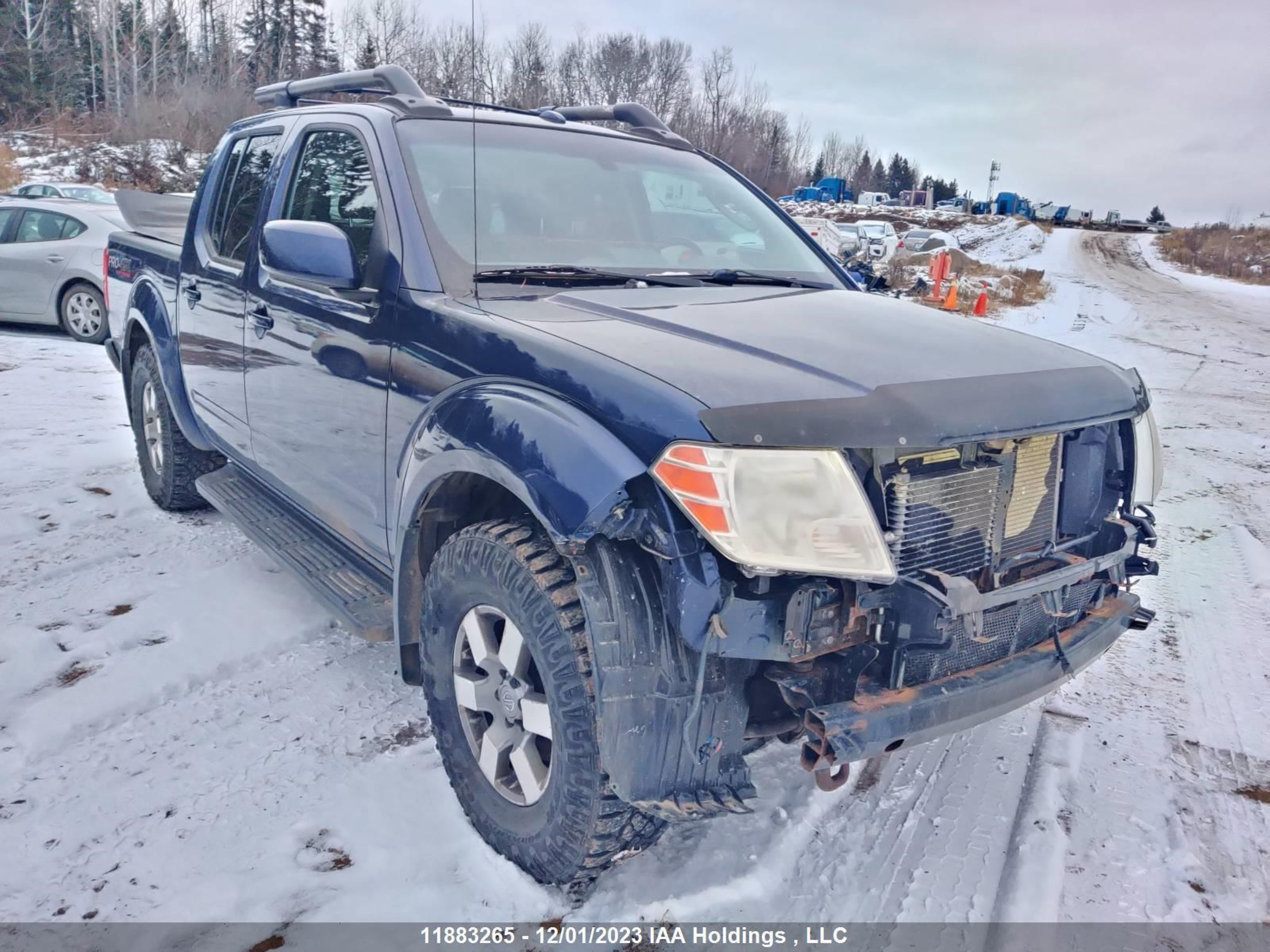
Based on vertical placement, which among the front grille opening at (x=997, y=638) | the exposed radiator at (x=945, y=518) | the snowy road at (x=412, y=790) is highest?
the exposed radiator at (x=945, y=518)

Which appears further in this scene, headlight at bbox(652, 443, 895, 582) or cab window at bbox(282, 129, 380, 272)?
cab window at bbox(282, 129, 380, 272)

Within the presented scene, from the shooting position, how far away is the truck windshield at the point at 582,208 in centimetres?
277

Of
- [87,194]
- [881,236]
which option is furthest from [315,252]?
[881,236]

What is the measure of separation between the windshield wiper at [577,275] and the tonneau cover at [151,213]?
3.42 metres

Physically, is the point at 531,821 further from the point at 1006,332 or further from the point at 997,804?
the point at 1006,332

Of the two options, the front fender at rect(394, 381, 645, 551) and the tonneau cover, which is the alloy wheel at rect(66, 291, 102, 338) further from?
the front fender at rect(394, 381, 645, 551)

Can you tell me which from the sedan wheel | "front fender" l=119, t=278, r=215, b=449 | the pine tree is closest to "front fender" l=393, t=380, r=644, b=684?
"front fender" l=119, t=278, r=215, b=449

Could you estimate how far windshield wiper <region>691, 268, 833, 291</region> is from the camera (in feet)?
9.86

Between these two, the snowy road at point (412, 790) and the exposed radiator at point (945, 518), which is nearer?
the exposed radiator at point (945, 518)

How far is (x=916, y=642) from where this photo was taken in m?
1.95

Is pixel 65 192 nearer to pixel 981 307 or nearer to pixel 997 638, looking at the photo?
pixel 981 307

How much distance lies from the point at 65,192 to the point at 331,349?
16.7 meters

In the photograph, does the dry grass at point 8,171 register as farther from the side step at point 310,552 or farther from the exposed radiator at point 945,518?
the exposed radiator at point 945,518

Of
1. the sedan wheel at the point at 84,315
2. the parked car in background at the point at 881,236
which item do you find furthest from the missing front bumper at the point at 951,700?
the parked car in background at the point at 881,236
